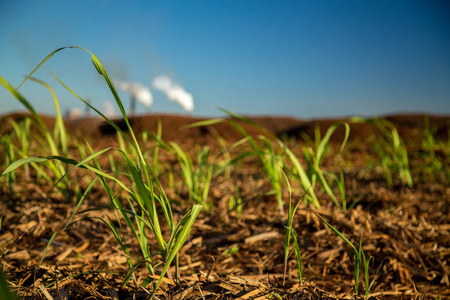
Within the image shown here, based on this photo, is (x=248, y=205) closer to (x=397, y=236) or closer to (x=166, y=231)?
(x=166, y=231)

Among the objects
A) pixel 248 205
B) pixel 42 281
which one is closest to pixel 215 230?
pixel 248 205

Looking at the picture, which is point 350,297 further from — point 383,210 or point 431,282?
point 383,210

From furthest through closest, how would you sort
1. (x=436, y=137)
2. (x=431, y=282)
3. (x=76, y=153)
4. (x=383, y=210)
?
(x=436, y=137)
(x=76, y=153)
(x=383, y=210)
(x=431, y=282)

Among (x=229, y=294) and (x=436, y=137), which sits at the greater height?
(x=436, y=137)

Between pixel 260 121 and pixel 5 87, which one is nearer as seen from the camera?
pixel 5 87

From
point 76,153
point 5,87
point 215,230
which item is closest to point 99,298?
point 5,87

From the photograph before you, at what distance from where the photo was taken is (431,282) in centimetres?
90

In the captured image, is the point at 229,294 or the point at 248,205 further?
the point at 248,205

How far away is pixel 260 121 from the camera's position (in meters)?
5.04

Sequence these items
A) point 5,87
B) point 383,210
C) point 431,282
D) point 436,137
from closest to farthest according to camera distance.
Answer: point 5,87 → point 431,282 → point 383,210 → point 436,137

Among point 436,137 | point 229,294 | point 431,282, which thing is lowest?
point 431,282

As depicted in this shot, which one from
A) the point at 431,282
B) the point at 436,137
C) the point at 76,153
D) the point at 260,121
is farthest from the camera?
the point at 260,121

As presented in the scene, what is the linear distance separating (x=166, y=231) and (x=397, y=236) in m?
0.91

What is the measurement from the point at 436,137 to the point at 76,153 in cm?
474
